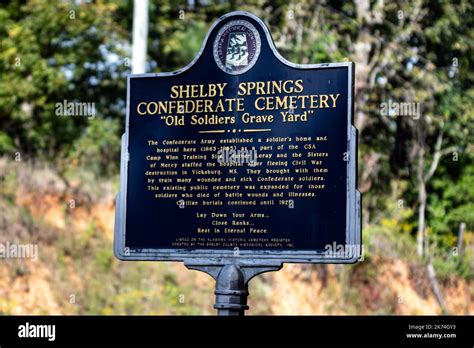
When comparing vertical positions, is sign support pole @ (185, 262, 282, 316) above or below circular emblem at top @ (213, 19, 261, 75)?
below

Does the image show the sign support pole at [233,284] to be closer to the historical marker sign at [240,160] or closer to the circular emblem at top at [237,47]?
the historical marker sign at [240,160]

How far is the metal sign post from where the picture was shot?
8.51 m

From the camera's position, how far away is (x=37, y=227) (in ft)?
53.6

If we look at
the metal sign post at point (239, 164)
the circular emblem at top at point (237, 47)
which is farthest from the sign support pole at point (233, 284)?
the circular emblem at top at point (237, 47)

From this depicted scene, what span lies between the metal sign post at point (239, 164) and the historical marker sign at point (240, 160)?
10mm

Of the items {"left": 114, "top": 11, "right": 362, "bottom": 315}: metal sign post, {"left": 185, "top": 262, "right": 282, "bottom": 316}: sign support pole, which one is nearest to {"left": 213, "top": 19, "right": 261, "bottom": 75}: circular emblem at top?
{"left": 114, "top": 11, "right": 362, "bottom": 315}: metal sign post

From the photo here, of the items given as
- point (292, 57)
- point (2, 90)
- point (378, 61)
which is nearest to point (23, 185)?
point (2, 90)

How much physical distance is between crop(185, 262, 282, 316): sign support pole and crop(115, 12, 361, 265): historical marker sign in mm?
95

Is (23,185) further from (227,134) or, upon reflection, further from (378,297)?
(227,134)

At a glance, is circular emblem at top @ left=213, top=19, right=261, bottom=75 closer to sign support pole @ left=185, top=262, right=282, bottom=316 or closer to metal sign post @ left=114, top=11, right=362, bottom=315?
metal sign post @ left=114, top=11, right=362, bottom=315

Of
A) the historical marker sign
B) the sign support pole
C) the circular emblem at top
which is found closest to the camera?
the historical marker sign

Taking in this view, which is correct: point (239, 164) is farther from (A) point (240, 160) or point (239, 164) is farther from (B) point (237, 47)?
(B) point (237, 47)

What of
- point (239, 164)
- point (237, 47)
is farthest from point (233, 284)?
point (237, 47)

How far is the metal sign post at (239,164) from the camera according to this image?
8508 millimetres
